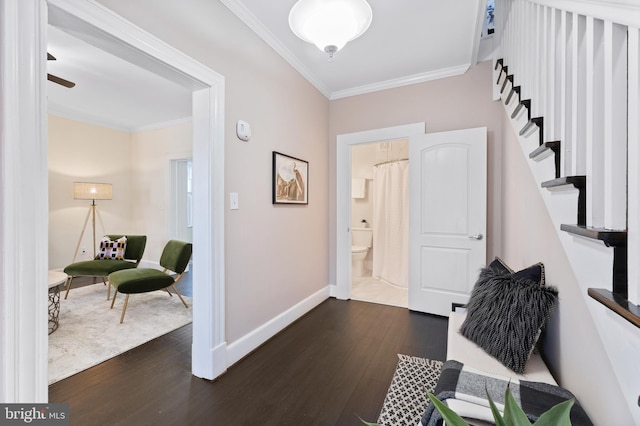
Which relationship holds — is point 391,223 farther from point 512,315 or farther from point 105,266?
point 105,266

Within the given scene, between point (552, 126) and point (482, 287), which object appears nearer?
point (552, 126)

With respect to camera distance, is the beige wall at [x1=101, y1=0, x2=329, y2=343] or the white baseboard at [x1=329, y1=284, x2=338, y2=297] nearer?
the beige wall at [x1=101, y1=0, x2=329, y2=343]

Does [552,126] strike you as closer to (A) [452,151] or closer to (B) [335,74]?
(A) [452,151]

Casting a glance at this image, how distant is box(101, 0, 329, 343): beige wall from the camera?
5.47ft

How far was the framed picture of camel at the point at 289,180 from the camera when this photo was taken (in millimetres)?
2469

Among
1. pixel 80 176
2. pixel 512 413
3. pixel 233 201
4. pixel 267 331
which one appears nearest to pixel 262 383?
pixel 267 331

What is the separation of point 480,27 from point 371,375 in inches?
109

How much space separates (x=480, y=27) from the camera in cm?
218

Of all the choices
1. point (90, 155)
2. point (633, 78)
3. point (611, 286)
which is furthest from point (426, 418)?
point (90, 155)

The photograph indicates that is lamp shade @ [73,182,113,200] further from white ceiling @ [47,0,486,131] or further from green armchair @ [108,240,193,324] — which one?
green armchair @ [108,240,193,324]

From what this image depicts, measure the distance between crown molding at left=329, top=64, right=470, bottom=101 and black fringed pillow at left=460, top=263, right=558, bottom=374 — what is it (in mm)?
2281

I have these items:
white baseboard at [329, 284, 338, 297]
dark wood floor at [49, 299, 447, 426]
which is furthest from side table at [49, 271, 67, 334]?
white baseboard at [329, 284, 338, 297]

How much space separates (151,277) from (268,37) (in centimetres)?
254

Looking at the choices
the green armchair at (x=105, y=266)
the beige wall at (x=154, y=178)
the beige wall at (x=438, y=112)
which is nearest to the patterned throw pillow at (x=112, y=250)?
the green armchair at (x=105, y=266)
